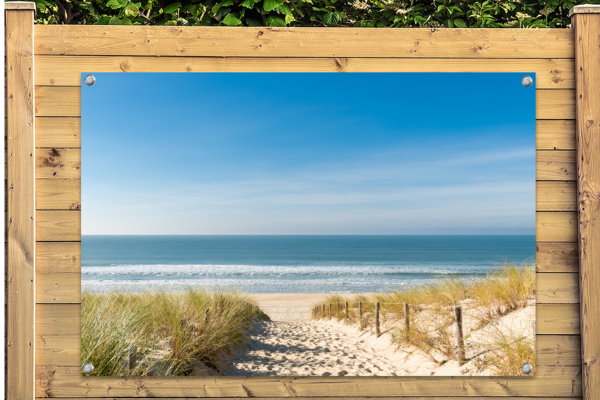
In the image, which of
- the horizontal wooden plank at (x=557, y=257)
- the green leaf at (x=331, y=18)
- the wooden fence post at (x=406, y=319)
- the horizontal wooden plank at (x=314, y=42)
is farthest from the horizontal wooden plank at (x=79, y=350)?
the green leaf at (x=331, y=18)

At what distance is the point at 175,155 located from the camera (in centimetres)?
187

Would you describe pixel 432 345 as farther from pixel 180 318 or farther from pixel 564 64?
pixel 564 64

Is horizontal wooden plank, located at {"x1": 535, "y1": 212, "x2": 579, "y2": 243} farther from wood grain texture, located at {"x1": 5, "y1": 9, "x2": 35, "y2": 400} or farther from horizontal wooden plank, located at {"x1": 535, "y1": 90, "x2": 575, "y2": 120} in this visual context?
wood grain texture, located at {"x1": 5, "y1": 9, "x2": 35, "y2": 400}

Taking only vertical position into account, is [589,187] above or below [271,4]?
below

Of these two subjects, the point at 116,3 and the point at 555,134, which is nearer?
the point at 555,134

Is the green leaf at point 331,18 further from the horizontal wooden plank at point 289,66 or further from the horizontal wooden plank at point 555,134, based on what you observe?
the horizontal wooden plank at point 555,134

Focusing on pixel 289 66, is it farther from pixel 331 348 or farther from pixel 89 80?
pixel 331 348

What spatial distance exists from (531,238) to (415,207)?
0.60 metres

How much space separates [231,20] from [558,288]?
2.22m

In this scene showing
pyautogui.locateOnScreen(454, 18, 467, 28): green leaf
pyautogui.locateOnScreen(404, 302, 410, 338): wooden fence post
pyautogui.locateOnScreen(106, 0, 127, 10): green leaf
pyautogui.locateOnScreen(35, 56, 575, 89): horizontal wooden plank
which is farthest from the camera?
pyautogui.locateOnScreen(454, 18, 467, 28): green leaf

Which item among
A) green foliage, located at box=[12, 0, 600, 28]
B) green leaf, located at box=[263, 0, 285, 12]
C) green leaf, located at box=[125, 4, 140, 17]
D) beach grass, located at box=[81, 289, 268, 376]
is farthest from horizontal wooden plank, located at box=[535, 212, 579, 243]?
green leaf, located at box=[125, 4, 140, 17]

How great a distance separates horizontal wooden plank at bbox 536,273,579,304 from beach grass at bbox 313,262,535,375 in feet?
0.35

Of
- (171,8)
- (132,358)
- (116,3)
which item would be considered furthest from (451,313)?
(116,3)

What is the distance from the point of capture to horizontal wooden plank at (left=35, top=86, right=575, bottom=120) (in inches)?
70.8
